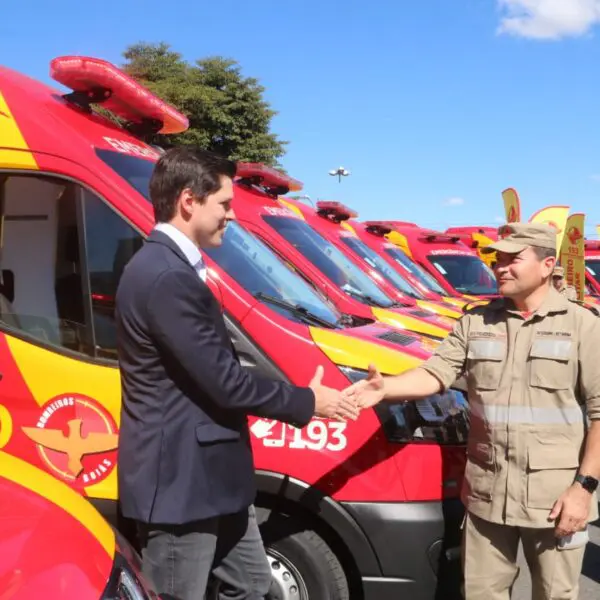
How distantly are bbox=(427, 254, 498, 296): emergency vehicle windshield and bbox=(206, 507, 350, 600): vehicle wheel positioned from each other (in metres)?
8.61

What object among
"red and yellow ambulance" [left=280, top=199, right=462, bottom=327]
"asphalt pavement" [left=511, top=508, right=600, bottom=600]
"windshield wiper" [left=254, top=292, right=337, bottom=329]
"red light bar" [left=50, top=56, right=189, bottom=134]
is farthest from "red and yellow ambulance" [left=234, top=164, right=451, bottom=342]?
"windshield wiper" [left=254, top=292, right=337, bottom=329]

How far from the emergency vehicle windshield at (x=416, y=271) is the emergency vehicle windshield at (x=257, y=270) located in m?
6.37

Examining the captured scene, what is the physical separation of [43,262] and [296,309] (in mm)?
1181

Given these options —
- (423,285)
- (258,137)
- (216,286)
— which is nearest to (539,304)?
(216,286)

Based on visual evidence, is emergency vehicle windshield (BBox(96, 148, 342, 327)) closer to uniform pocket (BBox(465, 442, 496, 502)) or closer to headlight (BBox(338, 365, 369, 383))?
headlight (BBox(338, 365, 369, 383))

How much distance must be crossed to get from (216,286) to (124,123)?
186 centimetres

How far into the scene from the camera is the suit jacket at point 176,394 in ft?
6.54

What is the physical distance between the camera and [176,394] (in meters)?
A: 2.05

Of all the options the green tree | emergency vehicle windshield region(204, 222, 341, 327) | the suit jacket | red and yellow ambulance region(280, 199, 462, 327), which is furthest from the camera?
the green tree

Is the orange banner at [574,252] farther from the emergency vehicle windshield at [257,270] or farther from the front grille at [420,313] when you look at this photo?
the emergency vehicle windshield at [257,270]

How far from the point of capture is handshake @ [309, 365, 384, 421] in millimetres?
2324

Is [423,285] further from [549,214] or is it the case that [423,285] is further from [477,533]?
[477,533]

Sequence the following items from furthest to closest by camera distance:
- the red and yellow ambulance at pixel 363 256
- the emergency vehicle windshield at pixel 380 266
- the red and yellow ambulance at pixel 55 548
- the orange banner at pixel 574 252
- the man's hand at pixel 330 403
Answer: the emergency vehicle windshield at pixel 380 266 → the red and yellow ambulance at pixel 363 256 → the orange banner at pixel 574 252 → the man's hand at pixel 330 403 → the red and yellow ambulance at pixel 55 548

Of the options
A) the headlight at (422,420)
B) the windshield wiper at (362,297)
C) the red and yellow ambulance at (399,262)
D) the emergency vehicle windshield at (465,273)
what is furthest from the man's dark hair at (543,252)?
the emergency vehicle windshield at (465,273)
